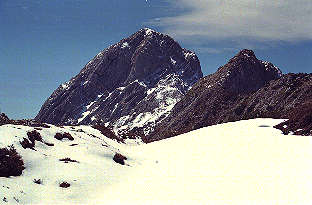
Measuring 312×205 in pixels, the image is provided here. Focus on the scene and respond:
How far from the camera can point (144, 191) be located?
14.8 metres

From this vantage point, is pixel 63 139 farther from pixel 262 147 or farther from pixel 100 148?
pixel 262 147

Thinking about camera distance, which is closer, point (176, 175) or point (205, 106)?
point (176, 175)

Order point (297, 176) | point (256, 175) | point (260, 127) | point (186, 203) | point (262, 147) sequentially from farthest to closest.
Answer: point (260, 127), point (262, 147), point (256, 175), point (297, 176), point (186, 203)

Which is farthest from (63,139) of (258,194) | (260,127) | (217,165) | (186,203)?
(260,127)

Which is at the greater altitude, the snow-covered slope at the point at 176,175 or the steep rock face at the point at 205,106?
the steep rock face at the point at 205,106

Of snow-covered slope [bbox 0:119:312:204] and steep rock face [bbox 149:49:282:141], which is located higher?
steep rock face [bbox 149:49:282:141]

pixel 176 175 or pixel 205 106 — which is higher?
pixel 205 106

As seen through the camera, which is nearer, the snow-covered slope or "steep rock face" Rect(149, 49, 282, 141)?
the snow-covered slope

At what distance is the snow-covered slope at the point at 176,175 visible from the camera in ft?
42.2

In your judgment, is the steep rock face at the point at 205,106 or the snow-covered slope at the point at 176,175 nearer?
the snow-covered slope at the point at 176,175

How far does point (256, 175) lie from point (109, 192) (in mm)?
6920

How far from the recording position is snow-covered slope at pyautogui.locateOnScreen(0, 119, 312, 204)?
42.2ft

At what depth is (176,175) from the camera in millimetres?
17500

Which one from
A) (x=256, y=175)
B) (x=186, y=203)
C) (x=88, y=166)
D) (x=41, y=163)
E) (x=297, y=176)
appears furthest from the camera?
(x=88, y=166)
